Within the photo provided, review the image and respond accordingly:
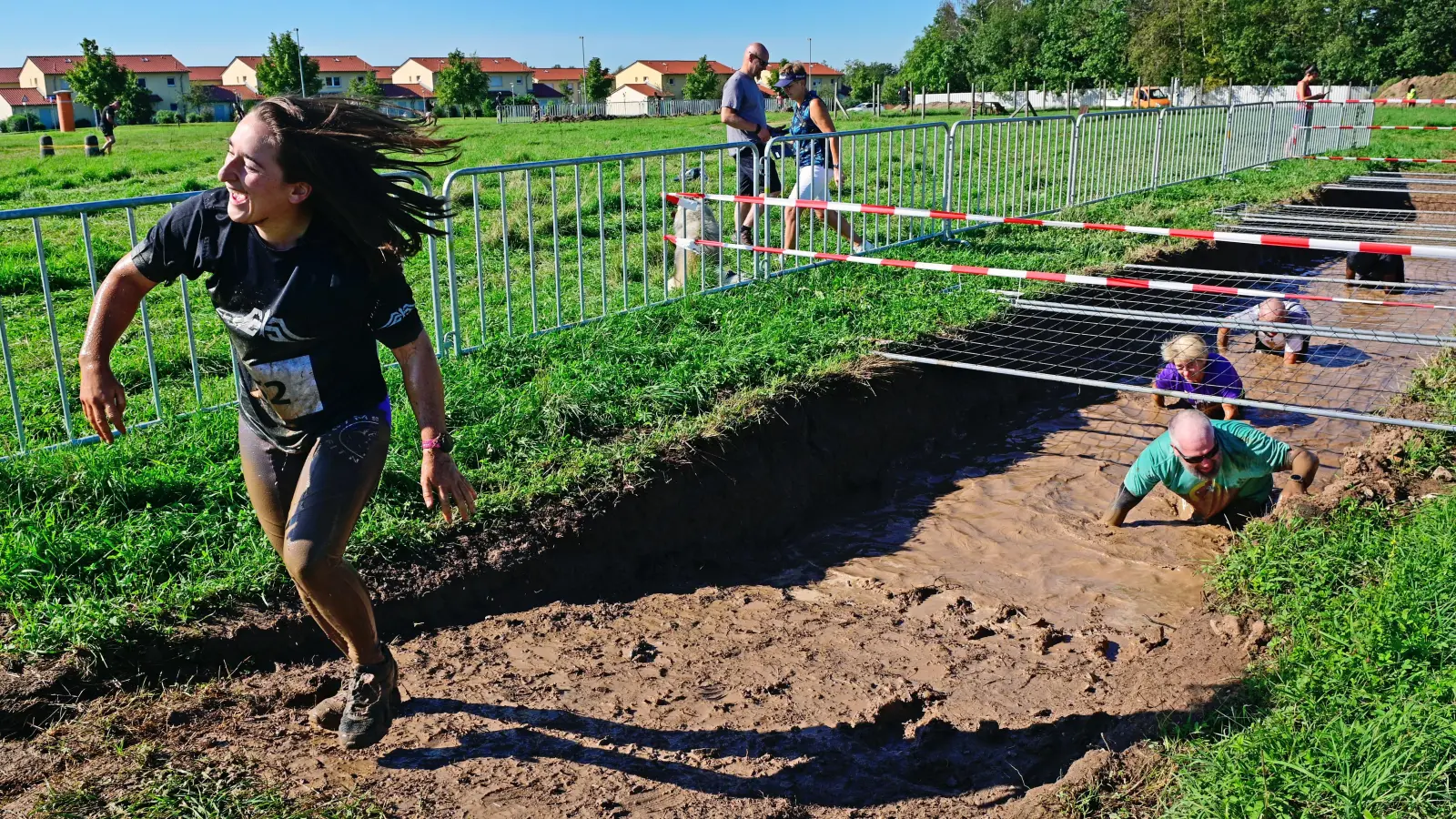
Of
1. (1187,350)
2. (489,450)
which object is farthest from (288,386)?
(1187,350)

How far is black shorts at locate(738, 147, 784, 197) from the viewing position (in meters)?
9.89

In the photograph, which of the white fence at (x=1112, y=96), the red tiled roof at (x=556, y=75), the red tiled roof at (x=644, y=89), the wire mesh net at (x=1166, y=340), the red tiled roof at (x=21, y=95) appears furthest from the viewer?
the red tiled roof at (x=556, y=75)

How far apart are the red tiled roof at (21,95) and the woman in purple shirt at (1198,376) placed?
13169 cm

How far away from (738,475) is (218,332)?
4.38 metres

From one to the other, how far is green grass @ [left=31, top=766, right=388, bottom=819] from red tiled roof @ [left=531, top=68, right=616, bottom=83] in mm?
150166

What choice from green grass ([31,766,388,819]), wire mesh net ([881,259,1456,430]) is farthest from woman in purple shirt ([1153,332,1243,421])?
green grass ([31,766,388,819])

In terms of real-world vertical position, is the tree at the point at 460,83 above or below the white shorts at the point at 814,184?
above

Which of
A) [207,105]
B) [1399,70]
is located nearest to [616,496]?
[1399,70]

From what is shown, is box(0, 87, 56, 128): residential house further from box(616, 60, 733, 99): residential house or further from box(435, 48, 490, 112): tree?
box(616, 60, 733, 99): residential house

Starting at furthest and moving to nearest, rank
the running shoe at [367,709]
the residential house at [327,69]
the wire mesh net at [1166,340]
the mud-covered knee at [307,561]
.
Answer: the residential house at [327,69]
the wire mesh net at [1166,340]
the running shoe at [367,709]
the mud-covered knee at [307,561]

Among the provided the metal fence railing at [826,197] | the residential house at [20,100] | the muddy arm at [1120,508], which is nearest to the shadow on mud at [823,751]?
the muddy arm at [1120,508]

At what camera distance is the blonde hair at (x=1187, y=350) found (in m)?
7.04

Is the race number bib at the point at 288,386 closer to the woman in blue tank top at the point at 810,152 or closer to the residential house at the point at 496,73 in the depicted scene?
the woman in blue tank top at the point at 810,152

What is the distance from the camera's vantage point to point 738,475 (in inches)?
246
